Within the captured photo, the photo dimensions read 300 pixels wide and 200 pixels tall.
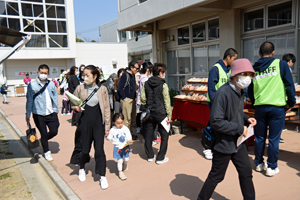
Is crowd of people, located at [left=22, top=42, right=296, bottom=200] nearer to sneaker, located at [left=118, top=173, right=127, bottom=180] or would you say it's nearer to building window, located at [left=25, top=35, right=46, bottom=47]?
sneaker, located at [left=118, top=173, right=127, bottom=180]

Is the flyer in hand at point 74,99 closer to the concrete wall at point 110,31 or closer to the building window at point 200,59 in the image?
the building window at point 200,59

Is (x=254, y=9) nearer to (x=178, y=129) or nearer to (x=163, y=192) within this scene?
Answer: (x=178, y=129)

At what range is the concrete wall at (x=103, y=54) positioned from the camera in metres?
28.0

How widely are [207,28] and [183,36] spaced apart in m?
1.67

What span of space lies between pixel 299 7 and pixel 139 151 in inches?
235

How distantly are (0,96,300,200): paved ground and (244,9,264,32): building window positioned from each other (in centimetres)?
401

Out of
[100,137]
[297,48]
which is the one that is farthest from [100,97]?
[297,48]

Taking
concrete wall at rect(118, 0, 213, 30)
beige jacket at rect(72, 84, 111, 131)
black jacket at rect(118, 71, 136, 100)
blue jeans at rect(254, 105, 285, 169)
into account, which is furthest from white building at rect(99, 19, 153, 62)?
blue jeans at rect(254, 105, 285, 169)

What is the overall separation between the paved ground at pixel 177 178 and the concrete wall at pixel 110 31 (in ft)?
88.8

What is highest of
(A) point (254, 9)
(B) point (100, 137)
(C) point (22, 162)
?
(A) point (254, 9)

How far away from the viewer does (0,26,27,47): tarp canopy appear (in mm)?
5095

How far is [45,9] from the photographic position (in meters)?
26.7

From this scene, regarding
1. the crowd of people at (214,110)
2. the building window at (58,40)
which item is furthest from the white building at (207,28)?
the building window at (58,40)

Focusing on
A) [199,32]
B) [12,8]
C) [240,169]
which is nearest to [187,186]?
[240,169]
